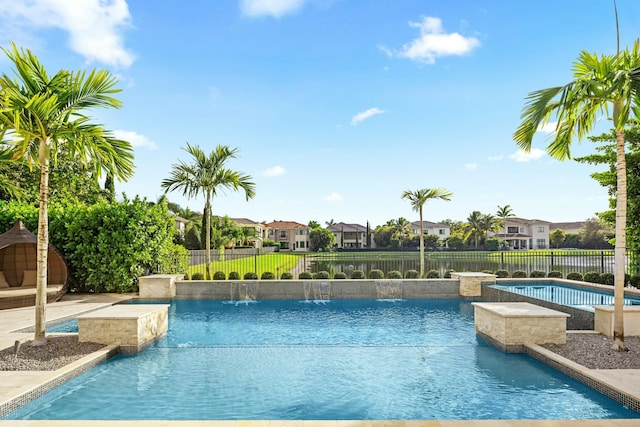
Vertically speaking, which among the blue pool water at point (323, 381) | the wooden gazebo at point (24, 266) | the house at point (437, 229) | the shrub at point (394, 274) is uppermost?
the house at point (437, 229)

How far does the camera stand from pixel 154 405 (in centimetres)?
500

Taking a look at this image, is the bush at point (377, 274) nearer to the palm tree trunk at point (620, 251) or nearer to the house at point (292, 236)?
the palm tree trunk at point (620, 251)

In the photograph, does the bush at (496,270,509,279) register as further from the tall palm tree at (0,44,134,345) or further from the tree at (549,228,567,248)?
the tree at (549,228,567,248)

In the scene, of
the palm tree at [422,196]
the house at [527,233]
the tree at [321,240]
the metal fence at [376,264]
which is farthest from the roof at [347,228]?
the palm tree at [422,196]

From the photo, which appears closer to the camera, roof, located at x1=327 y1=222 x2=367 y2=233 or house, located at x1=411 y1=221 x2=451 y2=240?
roof, located at x1=327 y1=222 x2=367 y2=233

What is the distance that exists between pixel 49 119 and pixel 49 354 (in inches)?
152

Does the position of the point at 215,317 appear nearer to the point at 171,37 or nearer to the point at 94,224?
the point at 94,224

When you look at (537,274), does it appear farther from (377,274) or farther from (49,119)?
(49,119)

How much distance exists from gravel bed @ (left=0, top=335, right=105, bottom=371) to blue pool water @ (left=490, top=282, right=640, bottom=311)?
10454 mm

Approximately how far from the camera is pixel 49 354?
253 inches

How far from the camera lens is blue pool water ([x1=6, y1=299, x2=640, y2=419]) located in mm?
4785

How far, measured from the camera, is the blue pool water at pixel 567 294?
10.5 meters

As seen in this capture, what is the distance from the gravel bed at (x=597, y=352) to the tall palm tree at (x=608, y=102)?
0.25 meters

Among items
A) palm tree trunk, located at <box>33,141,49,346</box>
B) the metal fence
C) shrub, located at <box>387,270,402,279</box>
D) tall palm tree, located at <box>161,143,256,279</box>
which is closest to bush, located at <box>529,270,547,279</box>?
the metal fence
